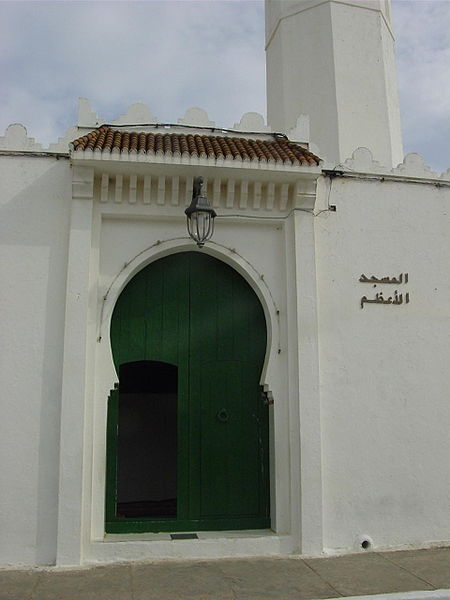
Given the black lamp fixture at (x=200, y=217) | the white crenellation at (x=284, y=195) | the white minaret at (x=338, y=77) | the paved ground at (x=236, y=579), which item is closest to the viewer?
the paved ground at (x=236, y=579)

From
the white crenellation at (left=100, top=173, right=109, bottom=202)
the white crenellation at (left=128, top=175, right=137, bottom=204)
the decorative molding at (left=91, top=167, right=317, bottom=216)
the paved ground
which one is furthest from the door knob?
the white crenellation at (left=100, top=173, right=109, bottom=202)

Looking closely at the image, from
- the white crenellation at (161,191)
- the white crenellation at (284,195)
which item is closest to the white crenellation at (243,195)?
the white crenellation at (284,195)

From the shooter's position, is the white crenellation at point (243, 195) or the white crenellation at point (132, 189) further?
the white crenellation at point (243, 195)

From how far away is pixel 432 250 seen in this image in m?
6.62

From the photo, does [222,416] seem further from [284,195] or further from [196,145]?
[196,145]

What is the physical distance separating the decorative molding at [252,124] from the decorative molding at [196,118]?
1.07 ft

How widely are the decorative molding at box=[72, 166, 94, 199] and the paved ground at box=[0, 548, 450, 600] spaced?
3493 millimetres

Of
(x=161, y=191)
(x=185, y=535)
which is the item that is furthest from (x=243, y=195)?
(x=185, y=535)

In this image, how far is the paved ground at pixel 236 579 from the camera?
4.58m

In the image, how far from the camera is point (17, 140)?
19.5 feet

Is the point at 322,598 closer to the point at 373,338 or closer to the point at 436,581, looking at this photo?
the point at 436,581

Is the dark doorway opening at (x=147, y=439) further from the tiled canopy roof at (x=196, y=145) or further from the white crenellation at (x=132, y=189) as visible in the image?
the tiled canopy roof at (x=196, y=145)

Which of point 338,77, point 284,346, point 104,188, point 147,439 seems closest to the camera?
point 104,188

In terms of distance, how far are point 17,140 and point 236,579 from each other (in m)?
4.66
